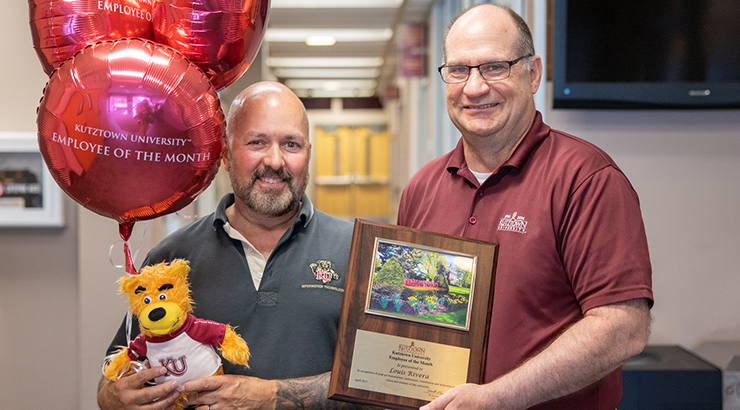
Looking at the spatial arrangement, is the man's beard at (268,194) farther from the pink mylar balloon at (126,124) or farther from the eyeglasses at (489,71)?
the eyeglasses at (489,71)

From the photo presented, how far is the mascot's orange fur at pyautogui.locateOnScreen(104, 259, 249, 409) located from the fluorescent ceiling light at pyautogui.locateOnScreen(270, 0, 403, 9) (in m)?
4.90

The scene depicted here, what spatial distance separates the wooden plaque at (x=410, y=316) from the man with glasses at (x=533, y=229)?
0.23ft

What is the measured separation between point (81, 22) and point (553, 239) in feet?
3.76

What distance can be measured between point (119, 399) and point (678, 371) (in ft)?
5.75

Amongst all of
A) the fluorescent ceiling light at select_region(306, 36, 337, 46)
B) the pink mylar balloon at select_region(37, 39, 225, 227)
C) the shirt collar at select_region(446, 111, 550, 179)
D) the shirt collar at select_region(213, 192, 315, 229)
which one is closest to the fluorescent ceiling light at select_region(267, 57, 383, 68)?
the fluorescent ceiling light at select_region(306, 36, 337, 46)

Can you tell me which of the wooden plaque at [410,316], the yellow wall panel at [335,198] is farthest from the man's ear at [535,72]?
the yellow wall panel at [335,198]

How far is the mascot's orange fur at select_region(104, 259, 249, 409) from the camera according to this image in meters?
1.15

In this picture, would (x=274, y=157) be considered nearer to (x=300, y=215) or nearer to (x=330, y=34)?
(x=300, y=215)

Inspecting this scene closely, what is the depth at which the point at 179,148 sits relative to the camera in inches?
42.6

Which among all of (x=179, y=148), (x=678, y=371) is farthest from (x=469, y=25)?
(x=678, y=371)

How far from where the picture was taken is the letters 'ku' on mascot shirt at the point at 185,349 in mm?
1184

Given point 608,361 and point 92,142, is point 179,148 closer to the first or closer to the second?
point 92,142

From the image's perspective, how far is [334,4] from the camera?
19.0 feet

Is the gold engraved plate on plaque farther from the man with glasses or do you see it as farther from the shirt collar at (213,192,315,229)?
the shirt collar at (213,192,315,229)
